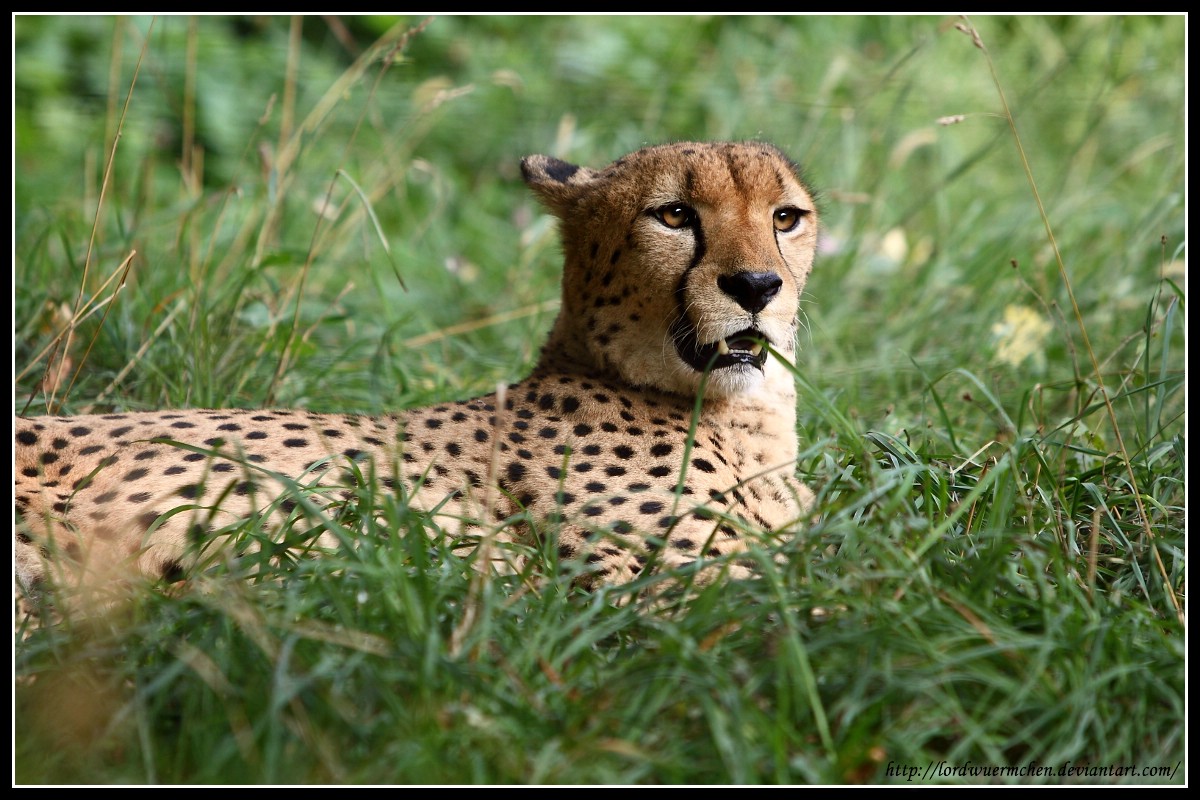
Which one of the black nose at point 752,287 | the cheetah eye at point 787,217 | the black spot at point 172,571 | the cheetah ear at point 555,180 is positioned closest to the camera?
the black spot at point 172,571

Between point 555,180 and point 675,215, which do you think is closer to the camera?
point 675,215

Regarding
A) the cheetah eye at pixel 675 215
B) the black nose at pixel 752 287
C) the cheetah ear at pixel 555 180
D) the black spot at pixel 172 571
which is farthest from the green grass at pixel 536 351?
the cheetah eye at pixel 675 215

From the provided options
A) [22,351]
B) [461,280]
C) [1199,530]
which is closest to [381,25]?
[461,280]

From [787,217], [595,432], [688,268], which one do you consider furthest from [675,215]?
[595,432]

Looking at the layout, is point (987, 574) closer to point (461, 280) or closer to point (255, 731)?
point (255, 731)

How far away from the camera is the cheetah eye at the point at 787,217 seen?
11.0ft

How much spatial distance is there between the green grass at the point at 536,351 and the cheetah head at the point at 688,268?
35 centimetres

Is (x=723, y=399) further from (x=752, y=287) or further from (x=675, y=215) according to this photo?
(x=675, y=215)

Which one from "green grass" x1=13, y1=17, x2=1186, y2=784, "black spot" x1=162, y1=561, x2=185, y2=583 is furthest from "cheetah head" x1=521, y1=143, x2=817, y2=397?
"black spot" x1=162, y1=561, x2=185, y2=583

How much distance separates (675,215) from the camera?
325 centimetres

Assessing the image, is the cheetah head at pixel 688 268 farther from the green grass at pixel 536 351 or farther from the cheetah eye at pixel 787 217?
the green grass at pixel 536 351

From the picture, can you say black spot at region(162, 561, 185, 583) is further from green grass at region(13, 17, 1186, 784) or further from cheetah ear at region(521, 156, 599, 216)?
cheetah ear at region(521, 156, 599, 216)

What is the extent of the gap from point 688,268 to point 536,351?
173cm

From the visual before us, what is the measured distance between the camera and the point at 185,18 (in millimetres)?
7230
